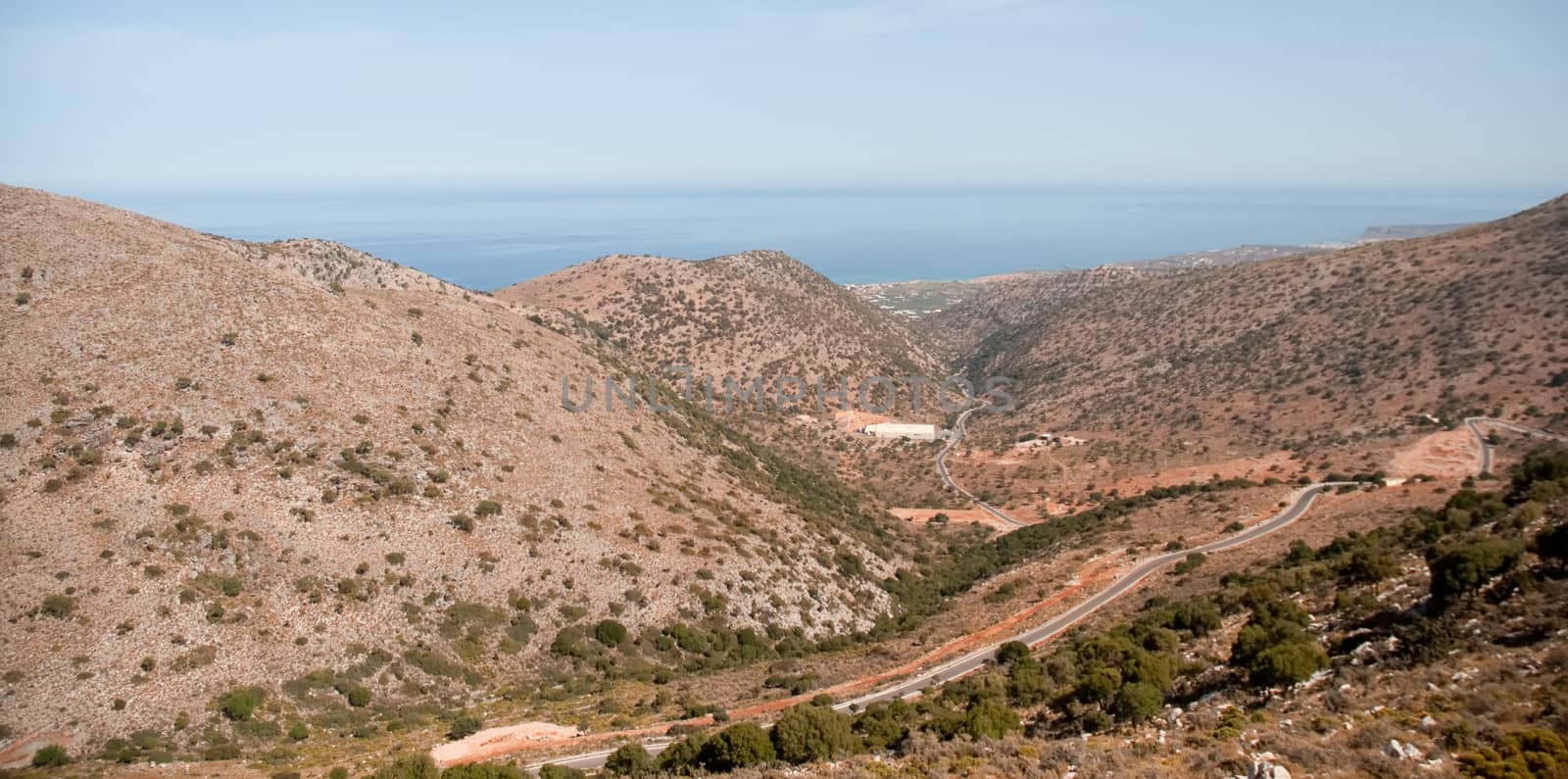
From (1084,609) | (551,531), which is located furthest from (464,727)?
(1084,609)

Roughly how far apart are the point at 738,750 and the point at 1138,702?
844cm

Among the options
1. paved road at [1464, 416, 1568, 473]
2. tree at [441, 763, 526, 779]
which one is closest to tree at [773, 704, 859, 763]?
tree at [441, 763, 526, 779]

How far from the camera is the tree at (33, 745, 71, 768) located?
1909 centimetres

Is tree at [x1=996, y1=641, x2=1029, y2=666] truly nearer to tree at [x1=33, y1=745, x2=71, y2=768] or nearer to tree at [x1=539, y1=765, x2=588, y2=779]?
tree at [x1=539, y1=765, x2=588, y2=779]

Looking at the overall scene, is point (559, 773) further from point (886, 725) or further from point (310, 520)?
point (310, 520)

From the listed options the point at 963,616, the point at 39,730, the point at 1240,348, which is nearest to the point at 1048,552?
the point at 963,616

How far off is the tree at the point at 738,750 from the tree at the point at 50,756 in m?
15.7

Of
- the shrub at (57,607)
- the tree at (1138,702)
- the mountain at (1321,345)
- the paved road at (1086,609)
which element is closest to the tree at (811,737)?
the tree at (1138,702)

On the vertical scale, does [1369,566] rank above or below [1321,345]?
below

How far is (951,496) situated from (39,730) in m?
52.1

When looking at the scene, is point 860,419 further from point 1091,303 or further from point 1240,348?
point 1091,303

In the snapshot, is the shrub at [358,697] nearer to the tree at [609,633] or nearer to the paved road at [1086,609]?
the tree at [609,633]

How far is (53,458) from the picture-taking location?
27422 mm

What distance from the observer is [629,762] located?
18125 millimetres
